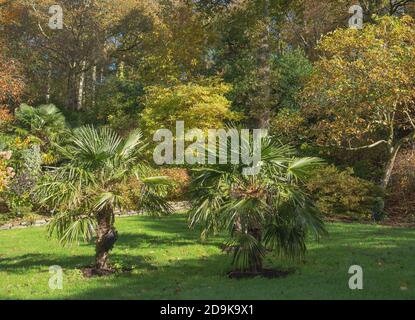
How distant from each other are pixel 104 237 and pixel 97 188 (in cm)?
102

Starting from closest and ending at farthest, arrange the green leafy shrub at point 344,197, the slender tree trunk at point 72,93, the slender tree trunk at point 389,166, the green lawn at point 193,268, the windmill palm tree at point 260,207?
the green lawn at point 193,268 < the windmill palm tree at point 260,207 < the green leafy shrub at point 344,197 < the slender tree trunk at point 389,166 < the slender tree trunk at point 72,93

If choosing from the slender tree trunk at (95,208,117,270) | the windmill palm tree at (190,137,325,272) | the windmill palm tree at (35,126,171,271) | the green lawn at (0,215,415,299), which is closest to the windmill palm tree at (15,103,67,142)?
the green lawn at (0,215,415,299)

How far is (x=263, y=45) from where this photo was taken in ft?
72.4

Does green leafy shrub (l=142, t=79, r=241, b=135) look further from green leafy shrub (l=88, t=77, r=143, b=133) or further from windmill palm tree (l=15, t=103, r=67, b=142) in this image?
green leafy shrub (l=88, t=77, r=143, b=133)

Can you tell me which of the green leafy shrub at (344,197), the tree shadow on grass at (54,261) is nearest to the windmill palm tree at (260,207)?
the tree shadow on grass at (54,261)

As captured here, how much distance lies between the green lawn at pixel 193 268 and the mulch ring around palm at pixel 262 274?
9.7 inches

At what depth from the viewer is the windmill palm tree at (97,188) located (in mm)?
10766

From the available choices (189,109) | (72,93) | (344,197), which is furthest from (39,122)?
(72,93)

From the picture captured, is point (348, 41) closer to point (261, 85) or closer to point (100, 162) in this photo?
point (261, 85)

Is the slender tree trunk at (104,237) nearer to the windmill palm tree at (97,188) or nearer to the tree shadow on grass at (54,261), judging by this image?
the windmill palm tree at (97,188)

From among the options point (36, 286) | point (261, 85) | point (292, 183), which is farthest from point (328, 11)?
point (36, 286)

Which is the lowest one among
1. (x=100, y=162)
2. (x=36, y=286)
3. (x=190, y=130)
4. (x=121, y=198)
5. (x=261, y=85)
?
(x=36, y=286)

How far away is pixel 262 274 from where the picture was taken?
10469 millimetres

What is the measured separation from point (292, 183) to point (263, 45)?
12.5 meters
